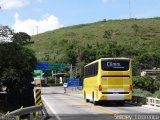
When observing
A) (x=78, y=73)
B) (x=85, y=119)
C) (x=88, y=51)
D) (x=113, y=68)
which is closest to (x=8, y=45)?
(x=113, y=68)

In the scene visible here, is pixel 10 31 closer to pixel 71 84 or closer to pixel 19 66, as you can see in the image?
pixel 19 66

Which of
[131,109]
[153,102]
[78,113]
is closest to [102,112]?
[78,113]

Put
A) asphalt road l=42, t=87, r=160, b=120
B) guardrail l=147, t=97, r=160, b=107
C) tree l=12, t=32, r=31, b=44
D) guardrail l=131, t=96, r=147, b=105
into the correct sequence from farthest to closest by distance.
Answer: tree l=12, t=32, r=31, b=44
guardrail l=131, t=96, r=147, b=105
guardrail l=147, t=97, r=160, b=107
asphalt road l=42, t=87, r=160, b=120

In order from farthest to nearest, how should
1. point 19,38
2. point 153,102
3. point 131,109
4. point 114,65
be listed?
1. point 19,38
2. point 114,65
3. point 153,102
4. point 131,109

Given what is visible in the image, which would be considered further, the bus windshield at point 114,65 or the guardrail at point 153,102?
the bus windshield at point 114,65

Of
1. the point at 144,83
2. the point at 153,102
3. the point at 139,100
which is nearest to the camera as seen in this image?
the point at 153,102

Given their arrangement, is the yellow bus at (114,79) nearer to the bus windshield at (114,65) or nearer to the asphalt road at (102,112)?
the bus windshield at (114,65)

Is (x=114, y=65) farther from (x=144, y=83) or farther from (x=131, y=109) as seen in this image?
(x=144, y=83)

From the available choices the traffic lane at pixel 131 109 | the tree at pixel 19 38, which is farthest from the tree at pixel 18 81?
the traffic lane at pixel 131 109

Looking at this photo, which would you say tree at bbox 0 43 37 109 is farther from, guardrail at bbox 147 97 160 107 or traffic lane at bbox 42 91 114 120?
guardrail at bbox 147 97 160 107

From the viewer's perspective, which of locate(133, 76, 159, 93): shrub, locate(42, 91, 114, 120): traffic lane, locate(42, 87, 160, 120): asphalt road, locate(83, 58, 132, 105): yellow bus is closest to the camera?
locate(42, 87, 160, 120): asphalt road

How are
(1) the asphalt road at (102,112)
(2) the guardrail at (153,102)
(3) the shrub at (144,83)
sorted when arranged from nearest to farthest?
(1) the asphalt road at (102,112), (2) the guardrail at (153,102), (3) the shrub at (144,83)

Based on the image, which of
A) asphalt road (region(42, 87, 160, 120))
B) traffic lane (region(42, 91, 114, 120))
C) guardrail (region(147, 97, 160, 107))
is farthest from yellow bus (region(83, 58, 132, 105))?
traffic lane (region(42, 91, 114, 120))

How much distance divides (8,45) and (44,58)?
503 feet
